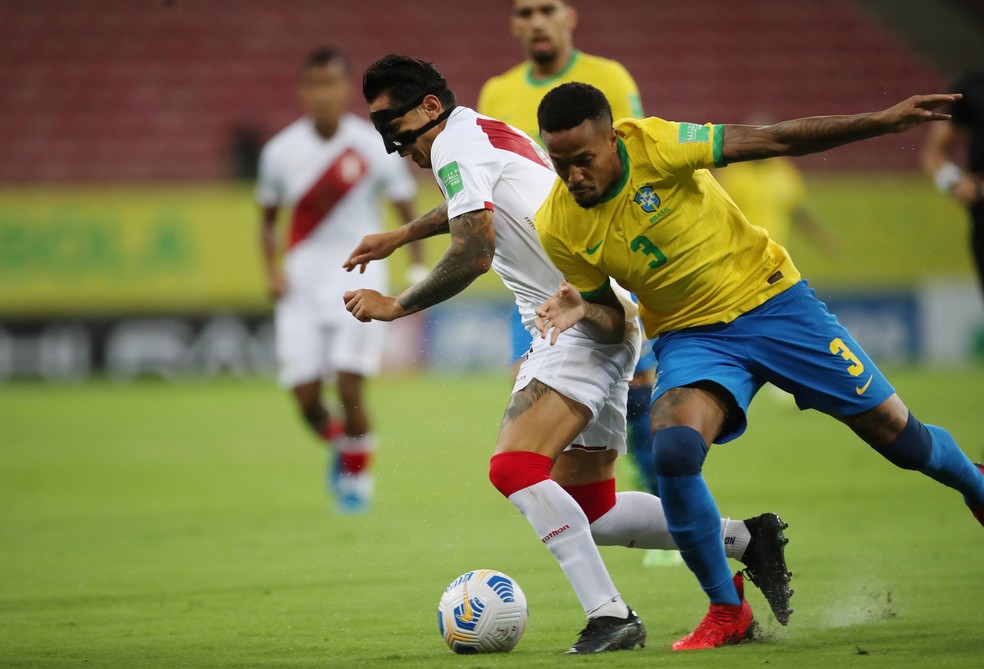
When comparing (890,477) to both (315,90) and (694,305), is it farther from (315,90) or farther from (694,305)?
(694,305)

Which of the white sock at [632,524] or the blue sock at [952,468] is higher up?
the blue sock at [952,468]

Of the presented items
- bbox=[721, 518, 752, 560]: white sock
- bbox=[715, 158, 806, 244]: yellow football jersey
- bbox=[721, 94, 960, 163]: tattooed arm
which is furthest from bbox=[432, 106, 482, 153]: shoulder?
bbox=[715, 158, 806, 244]: yellow football jersey

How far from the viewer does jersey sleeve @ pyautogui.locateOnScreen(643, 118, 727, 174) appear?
4.70 metres

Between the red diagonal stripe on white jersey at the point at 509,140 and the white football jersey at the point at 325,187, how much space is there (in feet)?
15.5

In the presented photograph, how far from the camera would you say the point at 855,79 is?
23000 mm

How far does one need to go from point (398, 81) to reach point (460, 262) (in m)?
0.75

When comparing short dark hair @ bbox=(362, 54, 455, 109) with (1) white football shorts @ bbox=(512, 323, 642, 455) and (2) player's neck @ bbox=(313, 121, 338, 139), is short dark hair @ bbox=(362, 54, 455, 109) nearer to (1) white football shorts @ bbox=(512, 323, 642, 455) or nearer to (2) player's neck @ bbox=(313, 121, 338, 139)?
(1) white football shorts @ bbox=(512, 323, 642, 455)

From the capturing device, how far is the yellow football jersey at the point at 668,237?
4.83m

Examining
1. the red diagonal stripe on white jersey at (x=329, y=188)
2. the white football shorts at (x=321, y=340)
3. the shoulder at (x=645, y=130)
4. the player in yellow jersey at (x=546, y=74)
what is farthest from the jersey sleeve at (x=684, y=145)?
the red diagonal stripe on white jersey at (x=329, y=188)

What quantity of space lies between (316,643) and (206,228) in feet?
48.0

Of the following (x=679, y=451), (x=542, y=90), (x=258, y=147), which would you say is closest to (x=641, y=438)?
(x=542, y=90)

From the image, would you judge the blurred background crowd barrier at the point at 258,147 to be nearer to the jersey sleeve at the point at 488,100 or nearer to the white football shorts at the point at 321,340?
the white football shorts at the point at 321,340

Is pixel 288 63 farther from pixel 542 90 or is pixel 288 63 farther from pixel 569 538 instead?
pixel 569 538

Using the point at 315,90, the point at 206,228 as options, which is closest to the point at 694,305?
the point at 315,90
